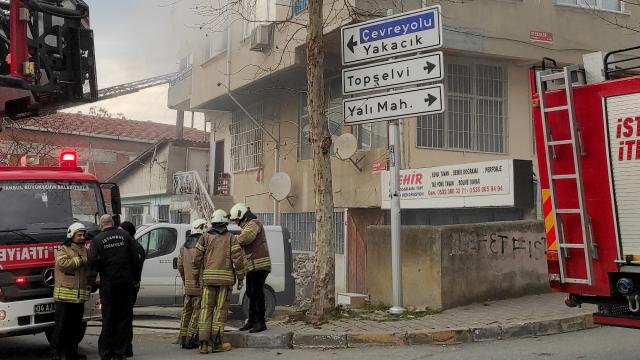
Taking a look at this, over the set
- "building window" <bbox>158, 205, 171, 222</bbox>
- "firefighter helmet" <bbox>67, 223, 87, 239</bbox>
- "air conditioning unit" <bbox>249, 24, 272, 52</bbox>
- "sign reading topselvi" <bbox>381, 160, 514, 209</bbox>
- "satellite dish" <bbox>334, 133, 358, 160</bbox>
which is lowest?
"firefighter helmet" <bbox>67, 223, 87, 239</bbox>

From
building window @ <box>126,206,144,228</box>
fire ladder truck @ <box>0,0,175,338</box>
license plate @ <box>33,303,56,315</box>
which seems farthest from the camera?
building window @ <box>126,206,144,228</box>

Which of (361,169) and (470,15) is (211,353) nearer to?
(361,169)

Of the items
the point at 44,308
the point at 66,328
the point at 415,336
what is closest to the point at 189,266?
the point at 66,328

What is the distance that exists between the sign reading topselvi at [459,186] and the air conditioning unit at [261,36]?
5356 mm

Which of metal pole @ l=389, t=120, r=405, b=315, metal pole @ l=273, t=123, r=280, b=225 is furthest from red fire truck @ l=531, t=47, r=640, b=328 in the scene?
metal pole @ l=273, t=123, r=280, b=225

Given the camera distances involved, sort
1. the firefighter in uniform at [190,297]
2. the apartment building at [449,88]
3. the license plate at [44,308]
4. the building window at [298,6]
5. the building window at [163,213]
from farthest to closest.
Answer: the building window at [163,213], the building window at [298,6], the apartment building at [449,88], the firefighter in uniform at [190,297], the license plate at [44,308]

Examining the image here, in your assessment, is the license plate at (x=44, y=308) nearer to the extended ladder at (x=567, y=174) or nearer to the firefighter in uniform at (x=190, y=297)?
the firefighter in uniform at (x=190, y=297)

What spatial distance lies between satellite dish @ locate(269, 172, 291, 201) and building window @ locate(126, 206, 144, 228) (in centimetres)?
→ 1385

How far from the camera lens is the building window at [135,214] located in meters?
29.0

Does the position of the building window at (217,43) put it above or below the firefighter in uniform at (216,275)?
above

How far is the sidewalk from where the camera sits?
24.8 ft

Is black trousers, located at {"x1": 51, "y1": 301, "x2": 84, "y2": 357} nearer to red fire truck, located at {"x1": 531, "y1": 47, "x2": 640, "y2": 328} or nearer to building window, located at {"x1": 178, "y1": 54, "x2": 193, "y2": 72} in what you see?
red fire truck, located at {"x1": 531, "y1": 47, "x2": 640, "y2": 328}

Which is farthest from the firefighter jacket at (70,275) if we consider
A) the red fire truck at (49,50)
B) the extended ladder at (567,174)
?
the extended ladder at (567,174)

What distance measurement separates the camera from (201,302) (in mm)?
7758
